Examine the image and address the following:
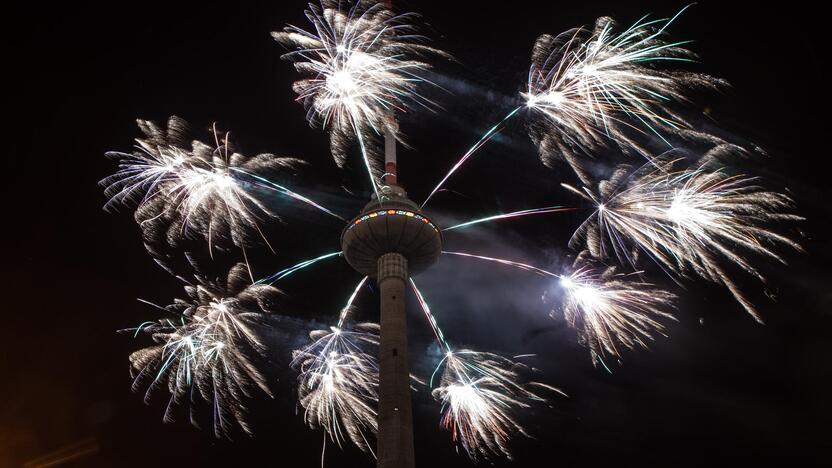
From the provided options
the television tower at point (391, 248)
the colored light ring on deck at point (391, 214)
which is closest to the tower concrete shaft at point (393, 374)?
the television tower at point (391, 248)

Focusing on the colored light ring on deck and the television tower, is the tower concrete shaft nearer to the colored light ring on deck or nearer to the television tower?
the television tower

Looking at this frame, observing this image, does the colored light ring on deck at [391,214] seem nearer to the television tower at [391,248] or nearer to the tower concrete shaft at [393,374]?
the television tower at [391,248]

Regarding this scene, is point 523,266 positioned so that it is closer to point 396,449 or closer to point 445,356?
point 445,356

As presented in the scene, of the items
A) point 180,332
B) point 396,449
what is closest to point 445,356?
point 396,449

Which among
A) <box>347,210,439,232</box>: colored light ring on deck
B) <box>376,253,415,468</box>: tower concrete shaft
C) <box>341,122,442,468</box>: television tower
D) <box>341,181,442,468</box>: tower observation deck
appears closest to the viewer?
<box>376,253,415,468</box>: tower concrete shaft

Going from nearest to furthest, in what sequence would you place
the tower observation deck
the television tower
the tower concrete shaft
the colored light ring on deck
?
the tower concrete shaft
the television tower
the tower observation deck
the colored light ring on deck

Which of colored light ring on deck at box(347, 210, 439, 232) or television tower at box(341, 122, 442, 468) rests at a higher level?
colored light ring on deck at box(347, 210, 439, 232)

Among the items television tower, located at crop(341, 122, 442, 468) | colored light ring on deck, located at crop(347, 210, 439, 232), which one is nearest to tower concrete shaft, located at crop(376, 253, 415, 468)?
television tower, located at crop(341, 122, 442, 468)

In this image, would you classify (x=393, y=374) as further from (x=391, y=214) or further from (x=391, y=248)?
(x=391, y=214)
